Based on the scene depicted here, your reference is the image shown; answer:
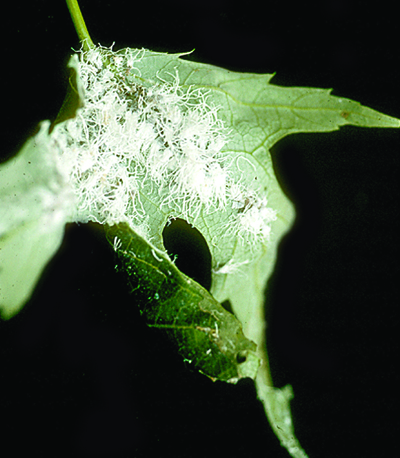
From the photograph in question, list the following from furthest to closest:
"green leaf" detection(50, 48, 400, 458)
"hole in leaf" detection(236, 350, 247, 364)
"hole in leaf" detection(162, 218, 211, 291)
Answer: "hole in leaf" detection(162, 218, 211, 291), "green leaf" detection(50, 48, 400, 458), "hole in leaf" detection(236, 350, 247, 364)

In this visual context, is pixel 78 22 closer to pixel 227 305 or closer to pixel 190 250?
pixel 190 250

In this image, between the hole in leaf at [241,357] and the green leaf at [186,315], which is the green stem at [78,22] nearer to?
the green leaf at [186,315]

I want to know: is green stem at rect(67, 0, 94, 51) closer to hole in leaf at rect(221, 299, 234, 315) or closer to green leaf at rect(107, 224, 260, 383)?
green leaf at rect(107, 224, 260, 383)

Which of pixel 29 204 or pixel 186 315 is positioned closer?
pixel 186 315

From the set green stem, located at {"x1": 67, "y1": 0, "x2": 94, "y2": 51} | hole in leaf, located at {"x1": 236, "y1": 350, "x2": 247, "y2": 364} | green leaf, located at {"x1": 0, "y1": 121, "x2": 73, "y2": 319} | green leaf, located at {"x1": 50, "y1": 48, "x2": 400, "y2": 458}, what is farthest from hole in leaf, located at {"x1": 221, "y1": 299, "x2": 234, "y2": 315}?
green stem, located at {"x1": 67, "y1": 0, "x2": 94, "y2": 51}

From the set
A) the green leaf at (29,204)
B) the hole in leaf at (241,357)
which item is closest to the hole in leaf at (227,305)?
the hole in leaf at (241,357)

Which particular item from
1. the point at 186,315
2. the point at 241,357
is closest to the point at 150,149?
the point at 186,315
